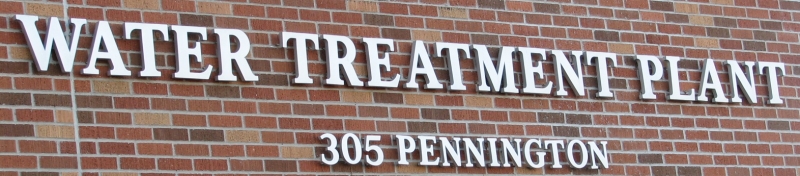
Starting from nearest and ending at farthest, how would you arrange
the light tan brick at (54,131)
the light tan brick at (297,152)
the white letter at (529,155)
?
1. the light tan brick at (54,131)
2. the light tan brick at (297,152)
3. the white letter at (529,155)

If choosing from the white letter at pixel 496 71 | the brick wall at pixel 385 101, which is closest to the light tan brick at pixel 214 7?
the brick wall at pixel 385 101

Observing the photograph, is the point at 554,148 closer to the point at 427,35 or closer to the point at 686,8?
the point at 427,35

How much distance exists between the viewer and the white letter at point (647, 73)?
7.53m

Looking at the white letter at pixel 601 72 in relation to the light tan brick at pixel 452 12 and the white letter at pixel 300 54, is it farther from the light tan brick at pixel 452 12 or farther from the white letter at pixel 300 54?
the white letter at pixel 300 54

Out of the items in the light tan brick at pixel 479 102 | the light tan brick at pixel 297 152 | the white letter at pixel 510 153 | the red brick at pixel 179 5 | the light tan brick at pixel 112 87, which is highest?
the red brick at pixel 179 5

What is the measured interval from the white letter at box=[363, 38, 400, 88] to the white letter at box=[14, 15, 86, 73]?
1440 millimetres

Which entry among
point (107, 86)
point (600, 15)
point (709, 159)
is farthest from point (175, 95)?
point (709, 159)

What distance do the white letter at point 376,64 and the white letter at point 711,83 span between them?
1.94m

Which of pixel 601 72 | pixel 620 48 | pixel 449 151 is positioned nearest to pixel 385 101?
pixel 449 151

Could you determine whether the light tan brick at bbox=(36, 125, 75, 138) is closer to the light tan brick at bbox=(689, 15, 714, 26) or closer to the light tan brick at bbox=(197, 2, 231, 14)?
the light tan brick at bbox=(197, 2, 231, 14)

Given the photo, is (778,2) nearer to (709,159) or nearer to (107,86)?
(709,159)

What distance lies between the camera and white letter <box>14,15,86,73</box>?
5773mm

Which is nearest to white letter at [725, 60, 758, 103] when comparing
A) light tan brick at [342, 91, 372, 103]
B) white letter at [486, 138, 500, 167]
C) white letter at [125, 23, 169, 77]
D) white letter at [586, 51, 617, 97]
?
white letter at [586, 51, 617, 97]

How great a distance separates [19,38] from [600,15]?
3.20 meters
